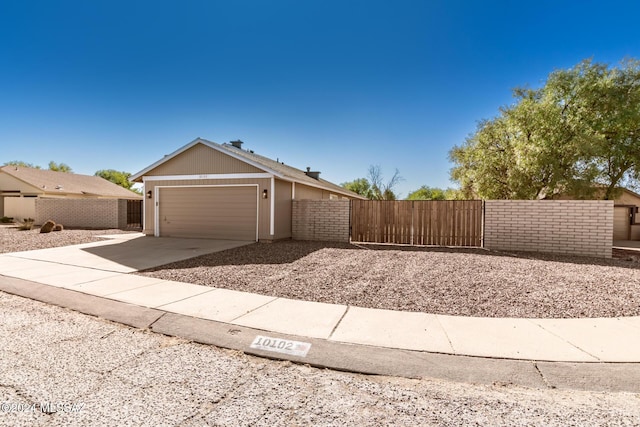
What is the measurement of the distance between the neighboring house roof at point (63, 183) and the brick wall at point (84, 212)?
5674 mm

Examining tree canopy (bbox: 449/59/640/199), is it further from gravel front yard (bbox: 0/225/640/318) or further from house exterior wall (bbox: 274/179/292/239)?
house exterior wall (bbox: 274/179/292/239)

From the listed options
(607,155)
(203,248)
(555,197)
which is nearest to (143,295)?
(203,248)

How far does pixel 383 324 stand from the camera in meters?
3.65

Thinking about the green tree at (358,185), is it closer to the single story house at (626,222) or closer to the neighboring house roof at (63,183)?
the single story house at (626,222)

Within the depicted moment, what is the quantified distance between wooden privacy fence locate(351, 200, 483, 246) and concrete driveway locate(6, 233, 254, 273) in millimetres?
4696

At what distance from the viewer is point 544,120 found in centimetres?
1220

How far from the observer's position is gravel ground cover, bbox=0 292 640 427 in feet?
6.42

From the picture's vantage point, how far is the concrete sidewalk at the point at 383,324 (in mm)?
3002

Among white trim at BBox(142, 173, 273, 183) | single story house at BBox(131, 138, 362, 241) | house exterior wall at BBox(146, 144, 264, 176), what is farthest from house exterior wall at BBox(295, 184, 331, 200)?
house exterior wall at BBox(146, 144, 264, 176)

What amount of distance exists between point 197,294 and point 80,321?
4.97ft

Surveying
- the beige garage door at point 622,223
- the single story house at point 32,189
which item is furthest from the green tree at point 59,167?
the beige garage door at point 622,223

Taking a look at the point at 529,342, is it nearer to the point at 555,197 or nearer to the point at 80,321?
the point at 80,321

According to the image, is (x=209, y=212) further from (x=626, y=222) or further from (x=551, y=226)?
(x=626, y=222)

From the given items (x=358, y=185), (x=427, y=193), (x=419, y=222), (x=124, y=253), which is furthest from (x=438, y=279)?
(x=427, y=193)
